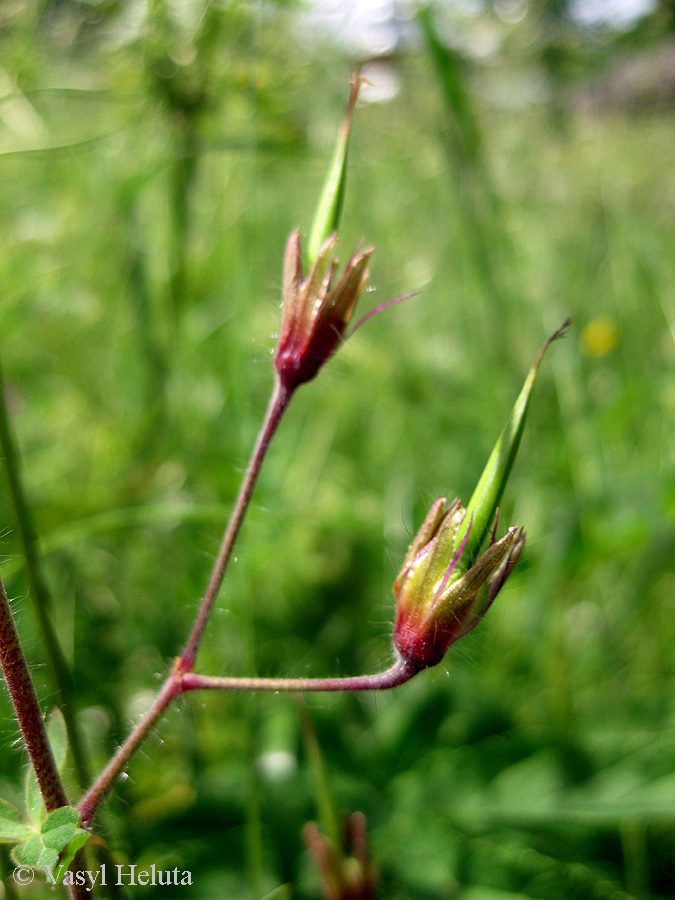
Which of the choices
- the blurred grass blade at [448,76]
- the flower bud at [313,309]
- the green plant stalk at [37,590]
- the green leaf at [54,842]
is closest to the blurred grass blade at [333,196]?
→ the flower bud at [313,309]

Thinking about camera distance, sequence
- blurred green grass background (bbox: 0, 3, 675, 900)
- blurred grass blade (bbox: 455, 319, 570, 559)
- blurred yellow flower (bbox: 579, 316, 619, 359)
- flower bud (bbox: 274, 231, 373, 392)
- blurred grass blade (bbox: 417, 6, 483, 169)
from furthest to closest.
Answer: blurred yellow flower (bbox: 579, 316, 619, 359) → blurred grass blade (bbox: 417, 6, 483, 169) → blurred green grass background (bbox: 0, 3, 675, 900) → flower bud (bbox: 274, 231, 373, 392) → blurred grass blade (bbox: 455, 319, 570, 559)

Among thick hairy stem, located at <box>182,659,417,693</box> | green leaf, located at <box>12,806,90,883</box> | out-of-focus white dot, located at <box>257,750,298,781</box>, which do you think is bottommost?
out-of-focus white dot, located at <box>257,750,298,781</box>

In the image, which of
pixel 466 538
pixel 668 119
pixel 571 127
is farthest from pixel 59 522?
pixel 668 119

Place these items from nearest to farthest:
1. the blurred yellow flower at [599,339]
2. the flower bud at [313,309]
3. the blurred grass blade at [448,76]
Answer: the flower bud at [313,309] < the blurred grass blade at [448,76] < the blurred yellow flower at [599,339]

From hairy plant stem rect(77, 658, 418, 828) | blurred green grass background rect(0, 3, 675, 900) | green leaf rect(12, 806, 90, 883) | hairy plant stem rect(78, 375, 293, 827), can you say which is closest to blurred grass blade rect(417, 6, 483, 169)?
blurred green grass background rect(0, 3, 675, 900)

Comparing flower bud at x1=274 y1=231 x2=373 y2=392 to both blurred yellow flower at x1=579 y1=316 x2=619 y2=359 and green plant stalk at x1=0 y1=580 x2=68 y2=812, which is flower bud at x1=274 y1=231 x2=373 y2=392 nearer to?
green plant stalk at x1=0 y1=580 x2=68 y2=812

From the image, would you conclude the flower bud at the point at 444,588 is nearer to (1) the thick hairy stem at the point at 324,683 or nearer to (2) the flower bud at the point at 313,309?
(1) the thick hairy stem at the point at 324,683
